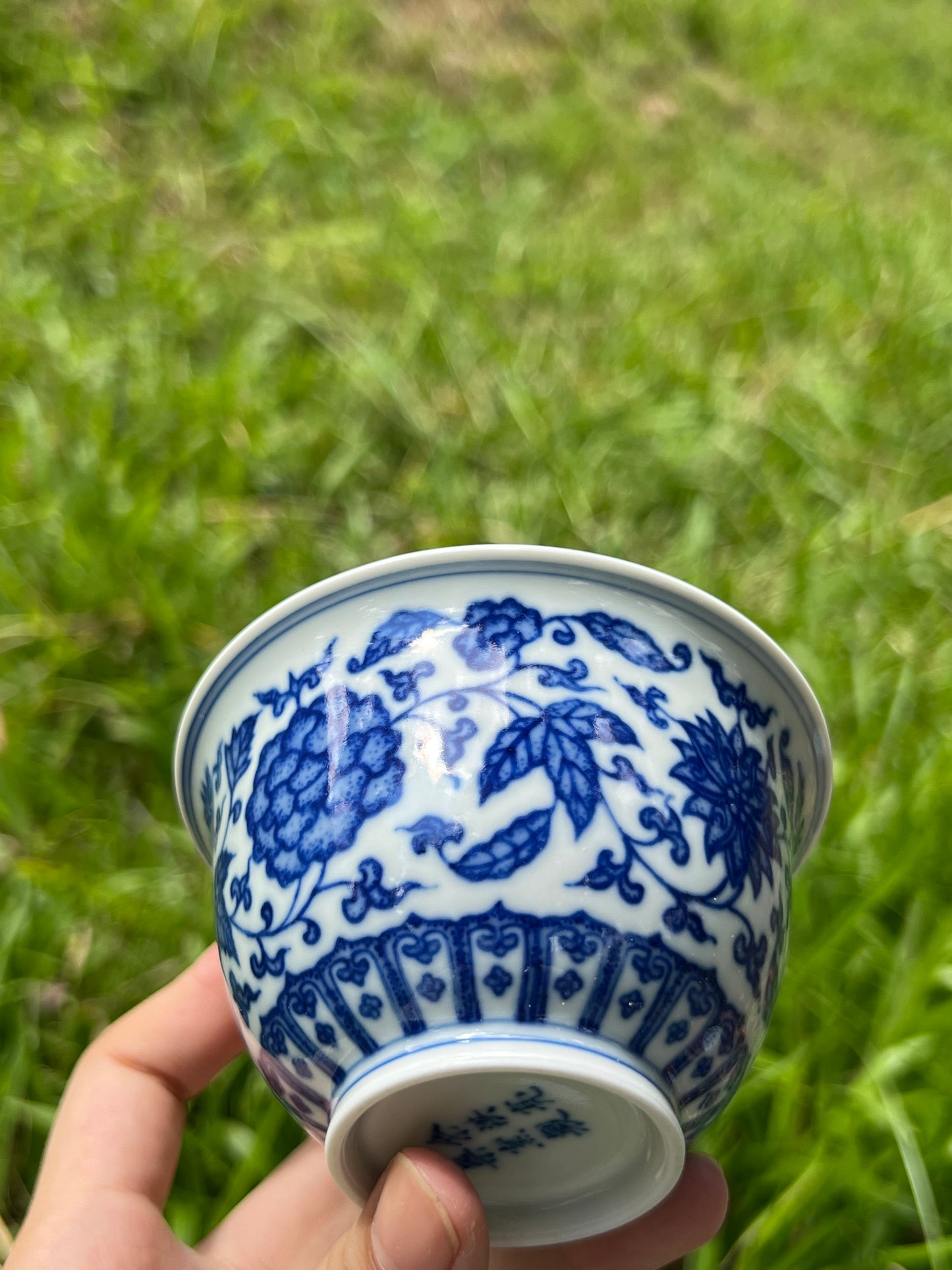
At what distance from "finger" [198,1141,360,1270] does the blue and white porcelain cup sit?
0.29m

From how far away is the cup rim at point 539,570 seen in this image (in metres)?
0.79

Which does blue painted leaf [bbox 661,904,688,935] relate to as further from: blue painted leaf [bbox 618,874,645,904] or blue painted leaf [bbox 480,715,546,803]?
blue painted leaf [bbox 480,715,546,803]

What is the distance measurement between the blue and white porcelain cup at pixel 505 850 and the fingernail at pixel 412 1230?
50mm

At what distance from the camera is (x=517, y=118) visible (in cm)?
290

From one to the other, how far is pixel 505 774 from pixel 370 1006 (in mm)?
181

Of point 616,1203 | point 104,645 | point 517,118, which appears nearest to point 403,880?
point 616,1203

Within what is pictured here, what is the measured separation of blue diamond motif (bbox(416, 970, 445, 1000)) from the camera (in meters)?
0.71

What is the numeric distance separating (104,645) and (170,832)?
318 mm

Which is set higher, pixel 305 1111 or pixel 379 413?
pixel 379 413

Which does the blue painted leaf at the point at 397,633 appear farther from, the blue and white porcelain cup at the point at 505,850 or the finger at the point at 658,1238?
the finger at the point at 658,1238

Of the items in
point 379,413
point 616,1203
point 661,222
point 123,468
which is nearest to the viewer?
point 616,1203

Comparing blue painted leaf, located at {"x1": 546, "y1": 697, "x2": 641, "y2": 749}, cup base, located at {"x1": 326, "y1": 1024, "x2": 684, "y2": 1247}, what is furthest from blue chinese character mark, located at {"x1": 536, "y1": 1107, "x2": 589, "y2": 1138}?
blue painted leaf, located at {"x1": 546, "y1": 697, "x2": 641, "y2": 749}

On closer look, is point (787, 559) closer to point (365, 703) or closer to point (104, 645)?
point (104, 645)

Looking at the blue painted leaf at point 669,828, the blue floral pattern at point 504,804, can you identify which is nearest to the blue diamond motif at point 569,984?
the blue floral pattern at point 504,804
